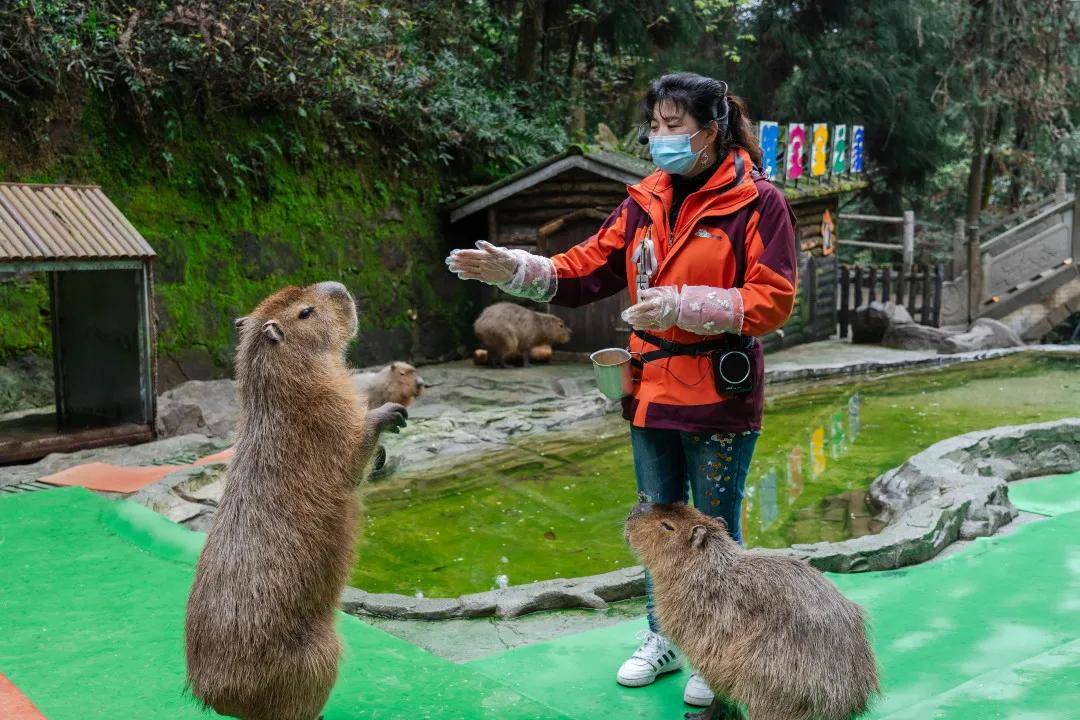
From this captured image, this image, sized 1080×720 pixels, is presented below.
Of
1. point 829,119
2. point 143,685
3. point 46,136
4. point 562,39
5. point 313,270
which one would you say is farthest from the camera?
point 829,119

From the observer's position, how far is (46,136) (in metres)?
8.20

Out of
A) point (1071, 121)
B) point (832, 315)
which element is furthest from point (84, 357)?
point (1071, 121)

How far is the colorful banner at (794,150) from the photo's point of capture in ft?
39.2

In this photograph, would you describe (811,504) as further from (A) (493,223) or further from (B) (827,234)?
(B) (827,234)

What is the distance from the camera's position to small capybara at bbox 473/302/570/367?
10.8 meters

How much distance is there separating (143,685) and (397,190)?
27.7ft

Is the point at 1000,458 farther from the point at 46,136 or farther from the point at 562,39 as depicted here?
the point at 562,39

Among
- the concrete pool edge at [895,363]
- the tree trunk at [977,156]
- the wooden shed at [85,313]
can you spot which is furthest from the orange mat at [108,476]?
the tree trunk at [977,156]

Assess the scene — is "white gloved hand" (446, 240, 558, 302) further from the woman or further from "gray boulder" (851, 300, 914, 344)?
"gray boulder" (851, 300, 914, 344)

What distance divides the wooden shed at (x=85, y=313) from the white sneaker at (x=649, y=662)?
16.3 ft

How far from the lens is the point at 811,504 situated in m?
Result: 6.14

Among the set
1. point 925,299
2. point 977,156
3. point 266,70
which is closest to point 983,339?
point 925,299

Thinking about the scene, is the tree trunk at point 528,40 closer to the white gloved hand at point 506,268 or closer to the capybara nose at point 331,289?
the white gloved hand at point 506,268

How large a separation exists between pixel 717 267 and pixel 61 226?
5.43 m
